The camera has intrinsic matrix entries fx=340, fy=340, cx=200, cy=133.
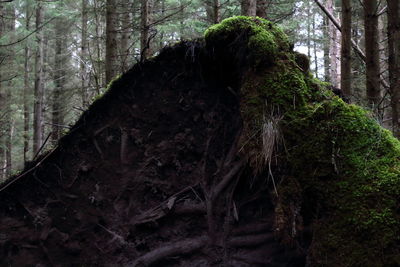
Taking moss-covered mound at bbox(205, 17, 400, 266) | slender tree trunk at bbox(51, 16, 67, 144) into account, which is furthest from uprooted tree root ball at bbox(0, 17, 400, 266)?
slender tree trunk at bbox(51, 16, 67, 144)

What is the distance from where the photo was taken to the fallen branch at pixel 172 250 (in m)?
4.18

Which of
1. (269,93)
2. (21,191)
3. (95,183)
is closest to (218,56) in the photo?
(269,93)

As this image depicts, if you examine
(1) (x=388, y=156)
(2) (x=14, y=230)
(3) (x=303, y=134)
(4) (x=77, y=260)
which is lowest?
(4) (x=77, y=260)

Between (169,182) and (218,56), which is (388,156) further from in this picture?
(169,182)

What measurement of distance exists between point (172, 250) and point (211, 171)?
3.65 feet

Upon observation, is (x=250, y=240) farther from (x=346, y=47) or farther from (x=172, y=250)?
(x=346, y=47)

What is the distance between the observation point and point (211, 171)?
4.54 m

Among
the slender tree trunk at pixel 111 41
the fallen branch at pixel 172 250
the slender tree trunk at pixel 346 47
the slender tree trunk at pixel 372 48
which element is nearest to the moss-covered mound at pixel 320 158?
the fallen branch at pixel 172 250

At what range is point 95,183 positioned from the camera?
4730 millimetres

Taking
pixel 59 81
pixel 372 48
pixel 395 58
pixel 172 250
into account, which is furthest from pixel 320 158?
pixel 59 81

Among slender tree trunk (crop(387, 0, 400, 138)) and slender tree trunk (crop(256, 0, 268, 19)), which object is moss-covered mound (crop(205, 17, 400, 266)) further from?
slender tree trunk (crop(256, 0, 268, 19))

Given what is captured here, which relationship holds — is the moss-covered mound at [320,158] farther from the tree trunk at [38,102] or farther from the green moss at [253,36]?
the tree trunk at [38,102]

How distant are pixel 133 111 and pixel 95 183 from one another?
1135 mm

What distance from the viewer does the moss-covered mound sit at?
2828 mm
